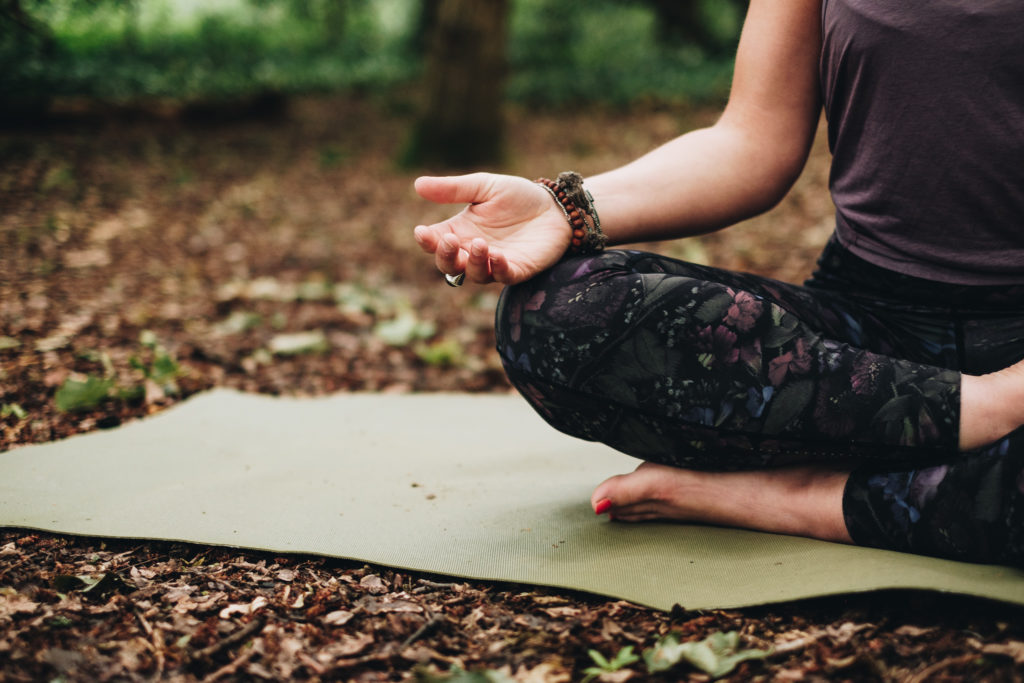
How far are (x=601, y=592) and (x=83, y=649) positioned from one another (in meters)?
0.76

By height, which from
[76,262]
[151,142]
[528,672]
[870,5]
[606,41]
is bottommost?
[528,672]

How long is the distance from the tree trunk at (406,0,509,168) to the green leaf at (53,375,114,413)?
Answer: 4.35 m

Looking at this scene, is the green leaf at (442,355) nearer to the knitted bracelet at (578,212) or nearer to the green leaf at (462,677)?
the knitted bracelet at (578,212)

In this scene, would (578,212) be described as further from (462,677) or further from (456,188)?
(462,677)

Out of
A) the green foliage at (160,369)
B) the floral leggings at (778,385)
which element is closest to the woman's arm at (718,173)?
the floral leggings at (778,385)

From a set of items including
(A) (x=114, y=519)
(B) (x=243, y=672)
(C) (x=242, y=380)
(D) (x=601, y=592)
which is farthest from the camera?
(C) (x=242, y=380)

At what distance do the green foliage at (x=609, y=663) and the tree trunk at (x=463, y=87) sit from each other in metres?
5.42

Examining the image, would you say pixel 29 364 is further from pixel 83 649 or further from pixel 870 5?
pixel 870 5

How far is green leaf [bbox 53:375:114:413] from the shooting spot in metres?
2.06

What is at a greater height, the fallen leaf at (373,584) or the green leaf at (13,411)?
the green leaf at (13,411)

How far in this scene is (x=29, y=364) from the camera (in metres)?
2.33

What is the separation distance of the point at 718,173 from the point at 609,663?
3.04ft

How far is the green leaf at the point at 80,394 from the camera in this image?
2.06 metres

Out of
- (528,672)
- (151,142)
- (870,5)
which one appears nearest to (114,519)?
(528,672)
